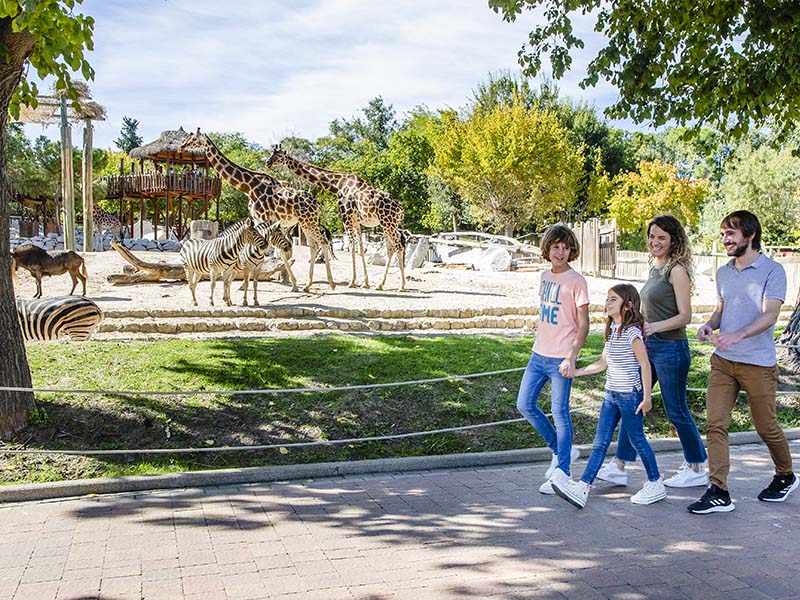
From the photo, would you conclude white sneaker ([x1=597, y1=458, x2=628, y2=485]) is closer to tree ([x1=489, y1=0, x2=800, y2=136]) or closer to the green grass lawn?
the green grass lawn

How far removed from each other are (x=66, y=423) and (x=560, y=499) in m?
4.49

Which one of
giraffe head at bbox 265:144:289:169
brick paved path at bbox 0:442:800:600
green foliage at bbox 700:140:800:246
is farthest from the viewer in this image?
green foliage at bbox 700:140:800:246

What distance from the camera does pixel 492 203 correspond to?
131 feet

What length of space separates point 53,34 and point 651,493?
5.89 meters

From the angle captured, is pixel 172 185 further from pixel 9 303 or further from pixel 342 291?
pixel 9 303

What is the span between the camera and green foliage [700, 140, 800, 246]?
39.1m

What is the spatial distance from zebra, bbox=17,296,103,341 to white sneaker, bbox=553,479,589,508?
6058mm

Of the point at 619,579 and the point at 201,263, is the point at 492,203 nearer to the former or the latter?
the point at 201,263

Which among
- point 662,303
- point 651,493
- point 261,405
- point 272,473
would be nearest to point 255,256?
point 261,405

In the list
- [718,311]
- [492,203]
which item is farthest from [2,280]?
[492,203]

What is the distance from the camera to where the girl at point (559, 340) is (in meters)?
5.36

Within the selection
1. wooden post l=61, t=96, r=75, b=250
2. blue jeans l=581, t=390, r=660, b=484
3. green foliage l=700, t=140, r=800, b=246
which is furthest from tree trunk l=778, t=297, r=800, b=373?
green foliage l=700, t=140, r=800, b=246

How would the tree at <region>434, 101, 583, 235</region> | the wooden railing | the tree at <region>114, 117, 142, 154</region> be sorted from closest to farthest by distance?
the wooden railing < the tree at <region>434, 101, 583, 235</region> < the tree at <region>114, 117, 142, 154</region>

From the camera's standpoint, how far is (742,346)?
525 centimetres
